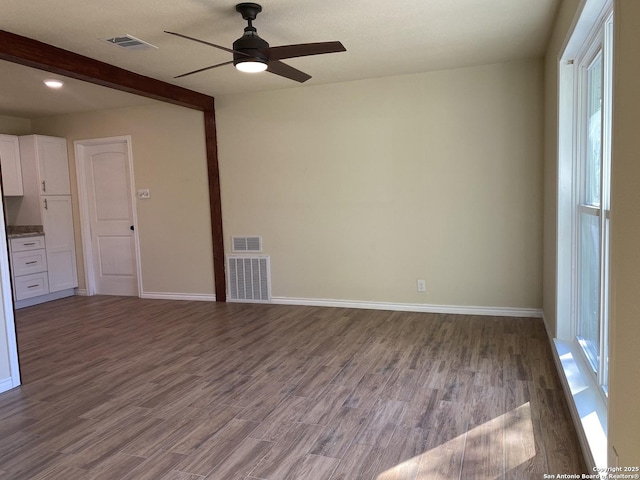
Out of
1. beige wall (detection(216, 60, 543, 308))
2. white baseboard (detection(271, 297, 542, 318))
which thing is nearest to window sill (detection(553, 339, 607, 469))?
white baseboard (detection(271, 297, 542, 318))

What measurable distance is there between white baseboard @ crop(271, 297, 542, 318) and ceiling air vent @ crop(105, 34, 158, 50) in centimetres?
307

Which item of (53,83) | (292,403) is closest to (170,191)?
(53,83)

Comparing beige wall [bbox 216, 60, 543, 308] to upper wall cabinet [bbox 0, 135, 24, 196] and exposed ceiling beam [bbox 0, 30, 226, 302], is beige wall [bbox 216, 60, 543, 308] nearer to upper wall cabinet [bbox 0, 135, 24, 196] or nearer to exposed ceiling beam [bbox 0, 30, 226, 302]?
exposed ceiling beam [bbox 0, 30, 226, 302]

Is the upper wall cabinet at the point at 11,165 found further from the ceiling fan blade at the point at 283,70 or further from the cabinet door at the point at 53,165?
the ceiling fan blade at the point at 283,70

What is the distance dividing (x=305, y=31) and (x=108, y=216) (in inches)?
170

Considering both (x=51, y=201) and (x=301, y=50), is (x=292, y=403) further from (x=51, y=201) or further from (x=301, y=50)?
(x=51, y=201)

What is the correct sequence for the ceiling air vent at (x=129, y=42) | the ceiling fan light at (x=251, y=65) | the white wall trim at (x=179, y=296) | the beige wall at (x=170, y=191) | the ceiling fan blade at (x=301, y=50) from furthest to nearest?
the white wall trim at (x=179, y=296), the beige wall at (x=170, y=191), the ceiling air vent at (x=129, y=42), the ceiling fan light at (x=251, y=65), the ceiling fan blade at (x=301, y=50)

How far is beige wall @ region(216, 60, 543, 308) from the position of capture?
178 inches

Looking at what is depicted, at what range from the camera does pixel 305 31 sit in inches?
136

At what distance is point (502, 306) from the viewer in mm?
4652

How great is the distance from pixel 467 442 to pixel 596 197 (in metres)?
1.58

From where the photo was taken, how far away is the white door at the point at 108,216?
628 centimetres

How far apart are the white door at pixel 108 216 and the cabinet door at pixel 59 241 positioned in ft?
0.70

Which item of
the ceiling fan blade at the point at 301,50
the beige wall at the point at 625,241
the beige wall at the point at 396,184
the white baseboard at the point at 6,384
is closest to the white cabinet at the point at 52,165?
the beige wall at the point at 396,184
